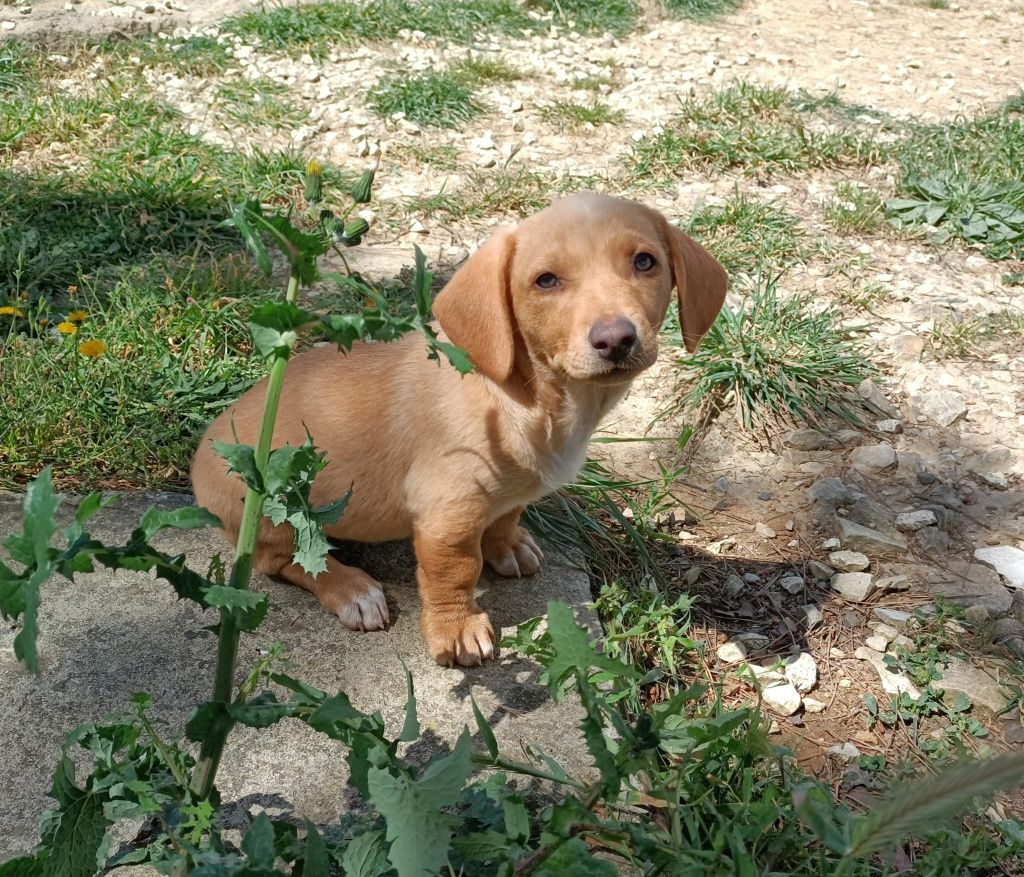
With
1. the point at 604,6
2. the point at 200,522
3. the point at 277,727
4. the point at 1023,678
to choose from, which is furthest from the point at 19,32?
the point at 1023,678

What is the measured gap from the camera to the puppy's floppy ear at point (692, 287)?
9.89 ft

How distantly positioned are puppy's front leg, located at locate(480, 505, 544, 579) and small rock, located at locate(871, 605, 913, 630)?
4.16ft

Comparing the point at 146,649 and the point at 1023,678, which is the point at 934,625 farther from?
the point at 146,649

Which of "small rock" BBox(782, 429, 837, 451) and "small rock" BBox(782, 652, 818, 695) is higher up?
"small rock" BBox(782, 429, 837, 451)

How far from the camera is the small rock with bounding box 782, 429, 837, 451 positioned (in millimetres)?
4387

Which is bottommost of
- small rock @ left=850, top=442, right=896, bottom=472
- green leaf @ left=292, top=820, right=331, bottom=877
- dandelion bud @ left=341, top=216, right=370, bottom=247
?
small rock @ left=850, top=442, right=896, bottom=472

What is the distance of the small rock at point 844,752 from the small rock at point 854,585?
0.75m

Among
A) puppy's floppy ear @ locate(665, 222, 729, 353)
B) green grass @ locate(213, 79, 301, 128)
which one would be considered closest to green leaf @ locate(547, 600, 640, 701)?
puppy's floppy ear @ locate(665, 222, 729, 353)

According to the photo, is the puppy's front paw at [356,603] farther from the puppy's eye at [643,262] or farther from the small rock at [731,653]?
the puppy's eye at [643,262]

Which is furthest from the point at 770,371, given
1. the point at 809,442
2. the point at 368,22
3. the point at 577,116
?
the point at 368,22

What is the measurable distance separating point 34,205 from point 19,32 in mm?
2754

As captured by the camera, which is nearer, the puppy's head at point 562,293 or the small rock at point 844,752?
the puppy's head at point 562,293

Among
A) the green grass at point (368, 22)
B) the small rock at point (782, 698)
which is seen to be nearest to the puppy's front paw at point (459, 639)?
the small rock at point (782, 698)

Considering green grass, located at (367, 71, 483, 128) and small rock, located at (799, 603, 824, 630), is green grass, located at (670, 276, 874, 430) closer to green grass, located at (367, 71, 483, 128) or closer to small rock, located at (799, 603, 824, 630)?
small rock, located at (799, 603, 824, 630)
